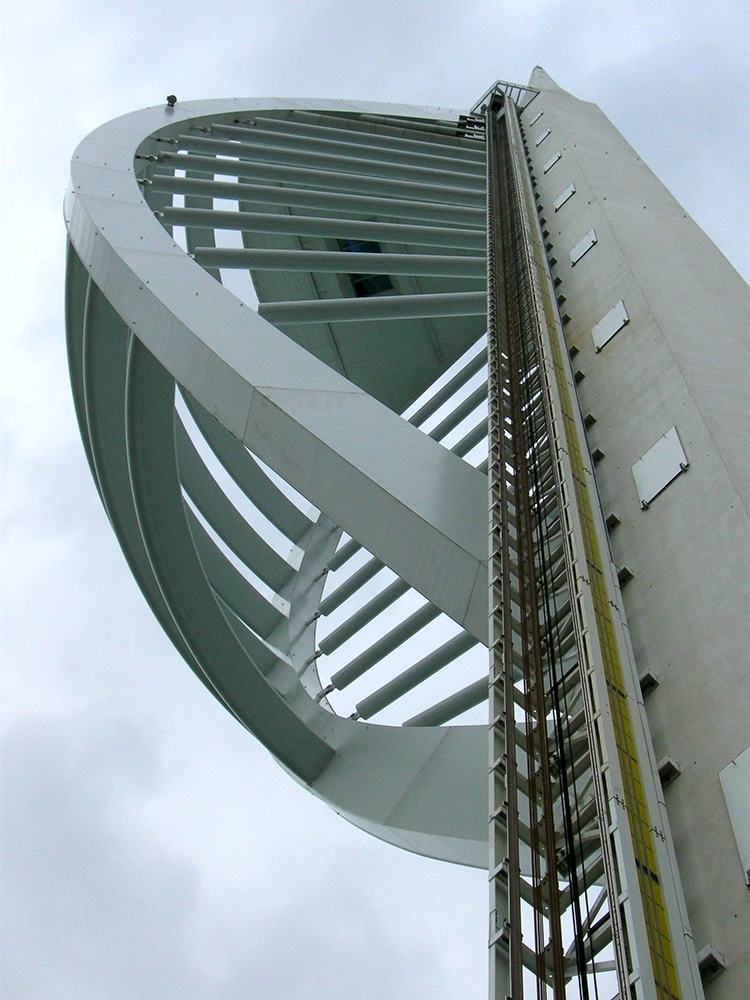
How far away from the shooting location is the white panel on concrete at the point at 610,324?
9281 millimetres

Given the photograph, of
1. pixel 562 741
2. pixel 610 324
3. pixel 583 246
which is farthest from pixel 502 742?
pixel 583 246

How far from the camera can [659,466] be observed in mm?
7078

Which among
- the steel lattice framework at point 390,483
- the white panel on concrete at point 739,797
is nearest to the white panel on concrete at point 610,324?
the steel lattice framework at point 390,483

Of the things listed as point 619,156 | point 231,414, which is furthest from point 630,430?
point 619,156

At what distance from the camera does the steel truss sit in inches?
157

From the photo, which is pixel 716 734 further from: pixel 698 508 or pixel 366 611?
pixel 366 611

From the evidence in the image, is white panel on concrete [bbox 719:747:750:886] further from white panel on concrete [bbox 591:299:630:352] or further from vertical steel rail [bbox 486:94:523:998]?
white panel on concrete [bbox 591:299:630:352]

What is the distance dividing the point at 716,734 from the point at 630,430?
3286 mm

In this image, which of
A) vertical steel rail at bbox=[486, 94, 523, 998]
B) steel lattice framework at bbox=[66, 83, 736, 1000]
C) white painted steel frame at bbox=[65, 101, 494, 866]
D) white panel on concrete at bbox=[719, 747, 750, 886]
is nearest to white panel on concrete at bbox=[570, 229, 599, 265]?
steel lattice framework at bbox=[66, 83, 736, 1000]

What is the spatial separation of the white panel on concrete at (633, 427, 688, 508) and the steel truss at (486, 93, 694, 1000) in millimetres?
406

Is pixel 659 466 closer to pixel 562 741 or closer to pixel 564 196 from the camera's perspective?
pixel 562 741

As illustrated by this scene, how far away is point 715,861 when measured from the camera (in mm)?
4449

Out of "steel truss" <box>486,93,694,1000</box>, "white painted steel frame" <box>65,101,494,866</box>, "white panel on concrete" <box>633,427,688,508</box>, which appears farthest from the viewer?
"white panel on concrete" <box>633,427,688,508</box>

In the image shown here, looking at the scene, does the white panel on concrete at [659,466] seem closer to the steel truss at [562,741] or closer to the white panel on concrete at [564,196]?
the steel truss at [562,741]
